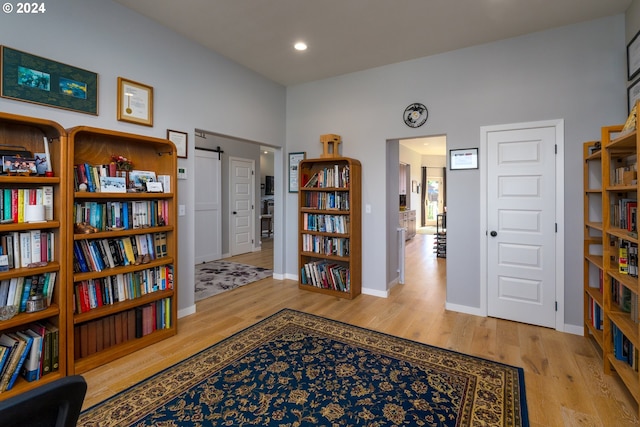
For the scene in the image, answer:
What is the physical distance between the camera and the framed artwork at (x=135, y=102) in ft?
9.06

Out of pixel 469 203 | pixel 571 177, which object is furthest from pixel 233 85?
pixel 571 177

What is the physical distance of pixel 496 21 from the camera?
2953 millimetres

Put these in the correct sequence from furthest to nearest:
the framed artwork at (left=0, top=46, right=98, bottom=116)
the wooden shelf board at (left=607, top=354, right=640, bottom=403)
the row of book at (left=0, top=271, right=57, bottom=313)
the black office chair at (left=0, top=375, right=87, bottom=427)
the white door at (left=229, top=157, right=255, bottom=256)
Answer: the white door at (left=229, top=157, right=255, bottom=256) → the framed artwork at (left=0, top=46, right=98, bottom=116) → the row of book at (left=0, top=271, right=57, bottom=313) → the wooden shelf board at (left=607, top=354, right=640, bottom=403) → the black office chair at (left=0, top=375, right=87, bottom=427)

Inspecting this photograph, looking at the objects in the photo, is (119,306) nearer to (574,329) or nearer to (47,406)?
(47,406)

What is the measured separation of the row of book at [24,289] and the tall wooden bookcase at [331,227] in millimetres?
2784

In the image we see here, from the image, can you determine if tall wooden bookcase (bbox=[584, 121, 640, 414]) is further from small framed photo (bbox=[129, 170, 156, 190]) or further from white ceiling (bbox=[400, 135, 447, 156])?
white ceiling (bbox=[400, 135, 447, 156])

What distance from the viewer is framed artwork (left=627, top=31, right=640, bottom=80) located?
256 cm

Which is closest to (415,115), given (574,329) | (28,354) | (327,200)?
(327,200)

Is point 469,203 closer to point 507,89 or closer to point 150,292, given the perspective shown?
point 507,89

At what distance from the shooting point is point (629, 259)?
2.08 metres

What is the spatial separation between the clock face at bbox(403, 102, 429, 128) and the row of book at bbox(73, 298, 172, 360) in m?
3.37

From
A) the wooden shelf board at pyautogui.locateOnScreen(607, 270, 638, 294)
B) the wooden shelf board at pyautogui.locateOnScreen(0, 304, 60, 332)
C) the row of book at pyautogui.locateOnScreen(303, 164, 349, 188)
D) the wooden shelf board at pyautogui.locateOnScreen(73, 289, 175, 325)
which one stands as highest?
the row of book at pyautogui.locateOnScreen(303, 164, 349, 188)

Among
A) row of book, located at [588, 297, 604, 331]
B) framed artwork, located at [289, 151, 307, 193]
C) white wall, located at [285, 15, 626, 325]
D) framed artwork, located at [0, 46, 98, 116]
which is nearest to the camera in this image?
framed artwork, located at [0, 46, 98, 116]

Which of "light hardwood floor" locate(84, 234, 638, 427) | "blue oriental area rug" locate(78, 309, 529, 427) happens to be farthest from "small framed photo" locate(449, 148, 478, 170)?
"blue oriental area rug" locate(78, 309, 529, 427)
